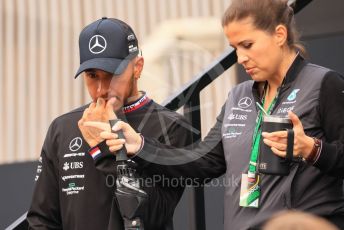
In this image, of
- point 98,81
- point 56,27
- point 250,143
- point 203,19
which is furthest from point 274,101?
point 56,27

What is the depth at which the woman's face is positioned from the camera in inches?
135

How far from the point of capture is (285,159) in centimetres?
318

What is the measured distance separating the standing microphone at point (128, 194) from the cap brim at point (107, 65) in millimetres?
254

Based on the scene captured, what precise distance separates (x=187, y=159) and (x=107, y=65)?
19.2 inches

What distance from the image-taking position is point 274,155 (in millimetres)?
3199

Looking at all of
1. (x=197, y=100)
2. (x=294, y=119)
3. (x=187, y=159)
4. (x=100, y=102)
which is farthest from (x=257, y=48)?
(x=197, y=100)

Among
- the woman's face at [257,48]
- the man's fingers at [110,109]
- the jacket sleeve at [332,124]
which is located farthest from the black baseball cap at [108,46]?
the jacket sleeve at [332,124]

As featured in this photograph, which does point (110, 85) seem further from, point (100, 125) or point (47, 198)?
point (47, 198)

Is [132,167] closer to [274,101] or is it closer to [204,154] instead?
[204,154]

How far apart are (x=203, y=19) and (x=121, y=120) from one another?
2.83 metres

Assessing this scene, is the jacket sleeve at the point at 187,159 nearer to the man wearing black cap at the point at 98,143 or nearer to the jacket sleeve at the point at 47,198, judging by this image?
the man wearing black cap at the point at 98,143

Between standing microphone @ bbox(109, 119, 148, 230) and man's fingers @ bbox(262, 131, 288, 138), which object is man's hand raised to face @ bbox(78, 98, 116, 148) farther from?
man's fingers @ bbox(262, 131, 288, 138)

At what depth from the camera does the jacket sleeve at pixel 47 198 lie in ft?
11.9

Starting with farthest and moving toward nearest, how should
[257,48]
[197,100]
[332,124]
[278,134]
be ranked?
[197,100], [257,48], [332,124], [278,134]
